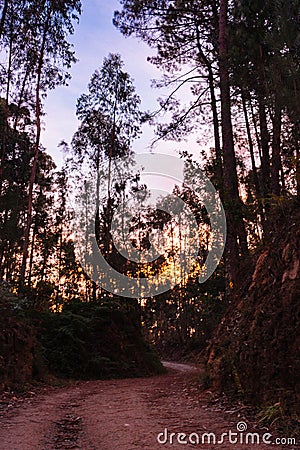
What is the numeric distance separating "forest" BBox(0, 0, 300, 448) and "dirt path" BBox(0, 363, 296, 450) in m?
0.72

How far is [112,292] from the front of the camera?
56.4ft

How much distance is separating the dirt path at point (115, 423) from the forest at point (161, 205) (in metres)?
0.72

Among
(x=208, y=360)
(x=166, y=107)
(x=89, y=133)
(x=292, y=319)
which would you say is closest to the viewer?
(x=292, y=319)

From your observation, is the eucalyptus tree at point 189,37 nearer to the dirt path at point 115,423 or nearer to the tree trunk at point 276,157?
the tree trunk at point 276,157

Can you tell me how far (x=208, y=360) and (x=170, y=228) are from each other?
19295 millimetres

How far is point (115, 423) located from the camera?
528 cm

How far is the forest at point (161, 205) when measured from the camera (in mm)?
7143

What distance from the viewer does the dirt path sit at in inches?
167

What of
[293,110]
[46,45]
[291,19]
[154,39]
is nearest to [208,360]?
[293,110]

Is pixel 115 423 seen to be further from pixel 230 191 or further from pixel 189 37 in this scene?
pixel 189 37

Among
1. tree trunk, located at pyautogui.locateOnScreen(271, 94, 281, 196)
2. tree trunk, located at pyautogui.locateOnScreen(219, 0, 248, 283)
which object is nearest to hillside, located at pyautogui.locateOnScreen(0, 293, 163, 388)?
tree trunk, located at pyautogui.locateOnScreen(219, 0, 248, 283)

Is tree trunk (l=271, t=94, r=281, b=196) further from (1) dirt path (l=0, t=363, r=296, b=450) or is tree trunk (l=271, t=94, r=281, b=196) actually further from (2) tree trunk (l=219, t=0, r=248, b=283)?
(1) dirt path (l=0, t=363, r=296, b=450)

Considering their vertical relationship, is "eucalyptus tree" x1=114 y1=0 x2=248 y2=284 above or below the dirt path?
above

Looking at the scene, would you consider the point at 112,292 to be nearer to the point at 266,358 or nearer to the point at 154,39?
the point at 154,39
